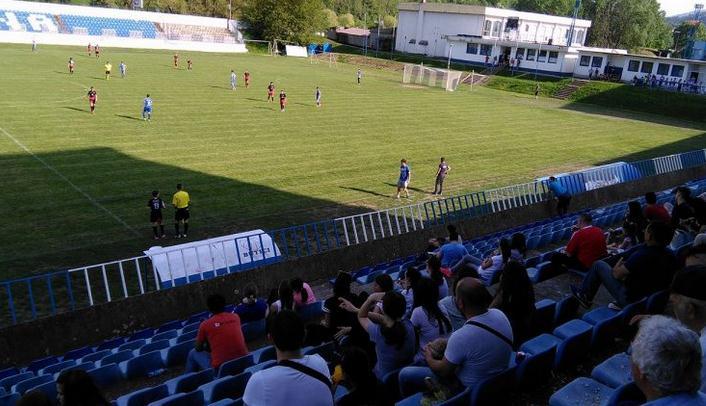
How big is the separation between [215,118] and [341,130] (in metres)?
6.96

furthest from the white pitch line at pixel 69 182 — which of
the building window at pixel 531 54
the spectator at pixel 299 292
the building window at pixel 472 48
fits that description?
the building window at pixel 472 48

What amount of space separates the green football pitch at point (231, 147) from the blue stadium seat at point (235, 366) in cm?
880

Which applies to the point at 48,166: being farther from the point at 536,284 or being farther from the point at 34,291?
the point at 536,284

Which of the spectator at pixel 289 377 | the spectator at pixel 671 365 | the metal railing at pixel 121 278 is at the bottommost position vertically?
the metal railing at pixel 121 278

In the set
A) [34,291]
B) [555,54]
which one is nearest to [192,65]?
[555,54]

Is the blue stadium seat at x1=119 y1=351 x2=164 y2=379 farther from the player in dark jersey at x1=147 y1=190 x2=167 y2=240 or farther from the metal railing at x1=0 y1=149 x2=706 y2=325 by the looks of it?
the player in dark jersey at x1=147 y1=190 x2=167 y2=240

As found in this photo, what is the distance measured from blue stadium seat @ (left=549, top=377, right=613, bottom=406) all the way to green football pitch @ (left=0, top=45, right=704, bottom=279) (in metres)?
12.0

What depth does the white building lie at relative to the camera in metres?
68.6

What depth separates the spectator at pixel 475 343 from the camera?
443 cm

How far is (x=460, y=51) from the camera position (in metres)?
78.2

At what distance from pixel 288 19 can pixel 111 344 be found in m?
77.0

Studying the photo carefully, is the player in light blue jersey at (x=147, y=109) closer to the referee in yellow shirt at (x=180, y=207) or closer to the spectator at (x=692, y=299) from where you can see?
the referee in yellow shirt at (x=180, y=207)

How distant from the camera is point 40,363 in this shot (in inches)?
338

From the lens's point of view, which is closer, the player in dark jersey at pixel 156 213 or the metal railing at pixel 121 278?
the metal railing at pixel 121 278
